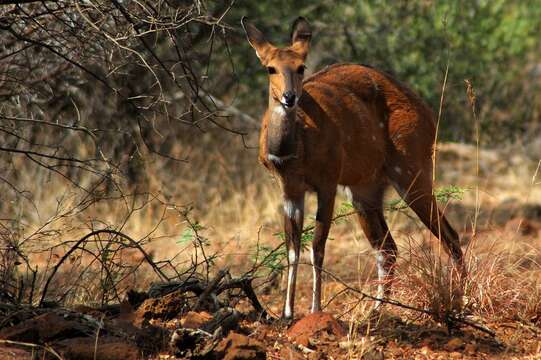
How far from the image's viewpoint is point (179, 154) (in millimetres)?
13188

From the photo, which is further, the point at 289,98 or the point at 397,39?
the point at 397,39

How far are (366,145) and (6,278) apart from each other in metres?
3.03

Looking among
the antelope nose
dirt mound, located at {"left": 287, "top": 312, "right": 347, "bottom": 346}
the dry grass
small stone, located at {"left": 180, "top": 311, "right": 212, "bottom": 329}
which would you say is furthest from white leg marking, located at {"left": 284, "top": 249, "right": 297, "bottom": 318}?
the antelope nose

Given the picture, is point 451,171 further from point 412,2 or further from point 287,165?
point 287,165

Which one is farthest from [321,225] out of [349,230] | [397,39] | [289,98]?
[397,39]

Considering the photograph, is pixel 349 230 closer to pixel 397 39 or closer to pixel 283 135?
pixel 397 39

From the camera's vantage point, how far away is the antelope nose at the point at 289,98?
663 cm

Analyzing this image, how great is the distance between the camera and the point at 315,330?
19.3 ft

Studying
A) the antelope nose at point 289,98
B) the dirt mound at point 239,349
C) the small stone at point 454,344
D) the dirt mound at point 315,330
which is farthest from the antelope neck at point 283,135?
the dirt mound at point 239,349

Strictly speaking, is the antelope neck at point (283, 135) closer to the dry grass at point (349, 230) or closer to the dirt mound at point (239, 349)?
the dry grass at point (349, 230)

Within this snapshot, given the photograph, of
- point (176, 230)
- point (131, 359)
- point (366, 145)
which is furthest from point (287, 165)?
point (176, 230)

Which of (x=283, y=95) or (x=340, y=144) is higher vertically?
(x=283, y=95)

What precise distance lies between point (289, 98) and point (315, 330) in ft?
5.52

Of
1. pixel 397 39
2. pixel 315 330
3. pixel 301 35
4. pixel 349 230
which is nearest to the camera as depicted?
pixel 315 330
